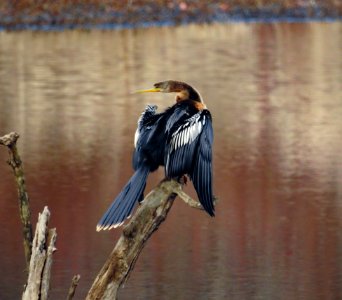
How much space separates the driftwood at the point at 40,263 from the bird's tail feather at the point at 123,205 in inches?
16.1

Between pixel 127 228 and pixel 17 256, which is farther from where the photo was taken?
pixel 17 256

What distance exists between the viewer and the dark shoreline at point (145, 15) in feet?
86.5

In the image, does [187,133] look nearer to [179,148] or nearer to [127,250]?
[179,148]

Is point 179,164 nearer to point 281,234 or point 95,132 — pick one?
point 281,234

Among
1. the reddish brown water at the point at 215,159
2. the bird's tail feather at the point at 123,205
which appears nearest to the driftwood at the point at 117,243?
the bird's tail feather at the point at 123,205

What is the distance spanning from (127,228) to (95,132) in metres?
7.52

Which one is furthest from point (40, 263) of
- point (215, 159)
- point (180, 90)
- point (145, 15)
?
point (145, 15)

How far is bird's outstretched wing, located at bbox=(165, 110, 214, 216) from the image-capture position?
6.47 meters

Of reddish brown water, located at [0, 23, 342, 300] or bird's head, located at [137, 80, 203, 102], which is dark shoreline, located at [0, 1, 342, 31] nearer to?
reddish brown water, located at [0, 23, 342, 300]

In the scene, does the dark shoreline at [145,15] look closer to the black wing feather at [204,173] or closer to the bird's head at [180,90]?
the bird's head at [180,90]

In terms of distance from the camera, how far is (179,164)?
6457 millimetres

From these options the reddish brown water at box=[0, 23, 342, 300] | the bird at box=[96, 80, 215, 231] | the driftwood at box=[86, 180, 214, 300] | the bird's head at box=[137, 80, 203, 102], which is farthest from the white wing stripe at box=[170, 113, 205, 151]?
the reddish brown water at box=[0, 23, 342, 300]

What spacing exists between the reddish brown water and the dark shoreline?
3461 mm

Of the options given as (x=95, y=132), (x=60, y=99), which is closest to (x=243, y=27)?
(x=60, y=99)
